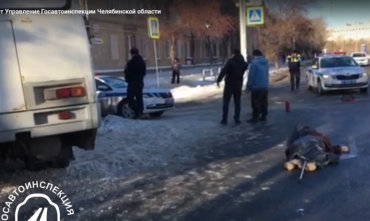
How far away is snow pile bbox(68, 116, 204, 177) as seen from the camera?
301 inches

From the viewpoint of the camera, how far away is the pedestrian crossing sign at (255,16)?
70.9 feet

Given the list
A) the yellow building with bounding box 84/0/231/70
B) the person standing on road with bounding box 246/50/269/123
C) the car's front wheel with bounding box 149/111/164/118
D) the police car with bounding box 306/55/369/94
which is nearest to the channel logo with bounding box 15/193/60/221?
the person standing on road with bounding box 246/50/269/123

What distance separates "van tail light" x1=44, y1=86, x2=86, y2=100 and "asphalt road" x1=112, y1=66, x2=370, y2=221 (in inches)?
54.5

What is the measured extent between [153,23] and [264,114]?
9.49m

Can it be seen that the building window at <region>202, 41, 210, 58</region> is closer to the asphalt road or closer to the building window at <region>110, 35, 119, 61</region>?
the building window at <region>110, 35, 119, 61</region>

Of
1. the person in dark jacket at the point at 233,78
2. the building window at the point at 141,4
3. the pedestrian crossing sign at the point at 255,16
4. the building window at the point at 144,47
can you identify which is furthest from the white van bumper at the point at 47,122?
the building window at the point at 144,47

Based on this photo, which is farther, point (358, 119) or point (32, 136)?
point (358, 119)

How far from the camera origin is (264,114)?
12789mm

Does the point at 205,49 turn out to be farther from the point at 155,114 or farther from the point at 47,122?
the point at 47,122

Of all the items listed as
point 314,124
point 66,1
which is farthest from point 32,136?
point 314,124

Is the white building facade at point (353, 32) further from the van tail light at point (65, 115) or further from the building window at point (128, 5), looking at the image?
the van tail light at point (65, 115)

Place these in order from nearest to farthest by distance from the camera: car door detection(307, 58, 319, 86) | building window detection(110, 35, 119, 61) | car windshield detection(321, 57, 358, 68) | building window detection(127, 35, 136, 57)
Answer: car windshield detection(321, 57, 358, 68), car door detection(307, 58, 319, 86), building window detection(110, 35, 119, 61), building window detection(127, 35, 136, 57)

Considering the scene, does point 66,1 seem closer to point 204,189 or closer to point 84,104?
point 84,104

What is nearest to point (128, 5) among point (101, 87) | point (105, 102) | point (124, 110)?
point (101, 87)
